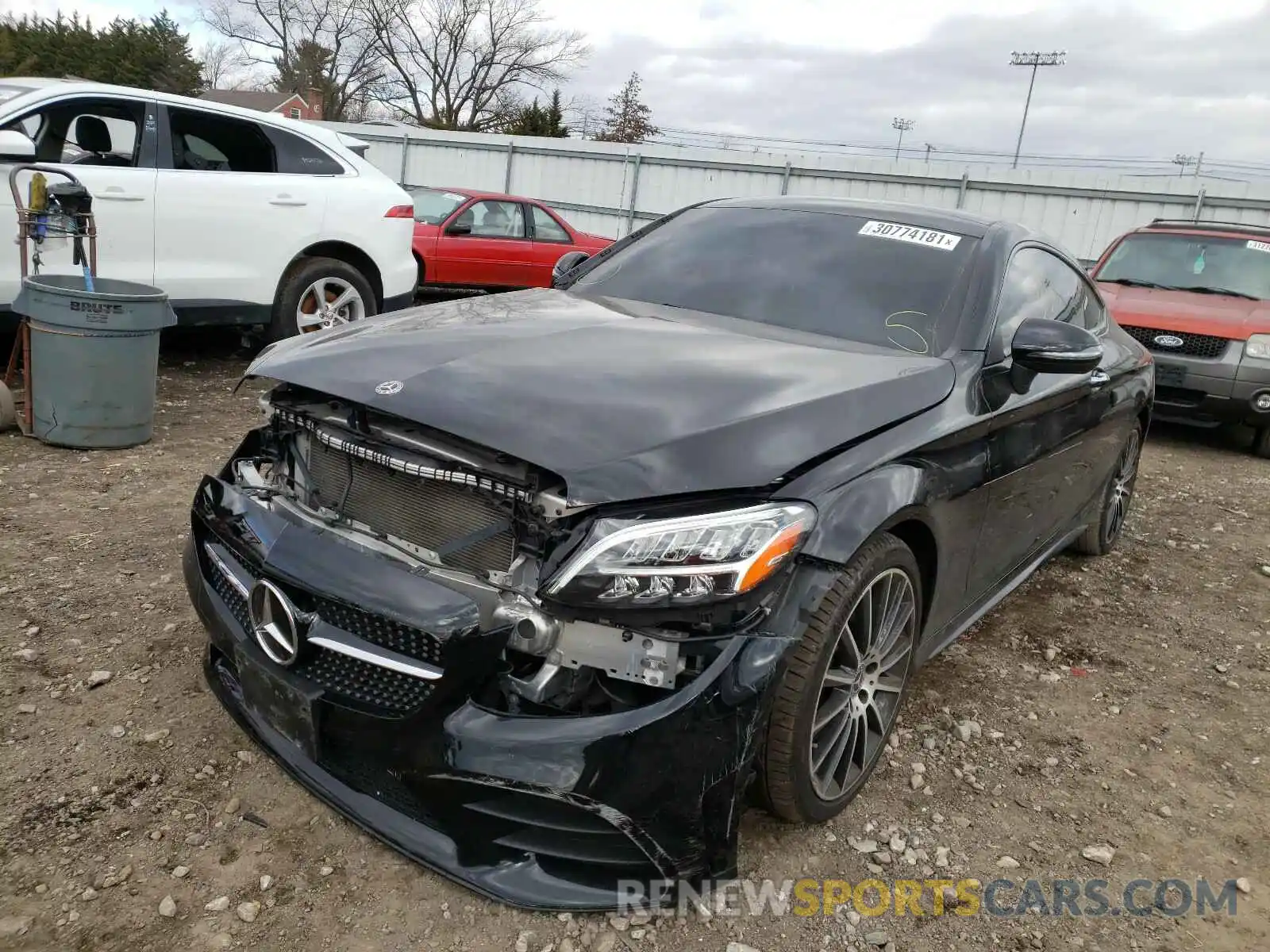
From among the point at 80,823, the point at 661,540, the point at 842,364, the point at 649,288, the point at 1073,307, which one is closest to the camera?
the point at 661,540

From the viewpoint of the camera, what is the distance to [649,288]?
3477mm

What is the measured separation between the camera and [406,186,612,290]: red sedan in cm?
1055

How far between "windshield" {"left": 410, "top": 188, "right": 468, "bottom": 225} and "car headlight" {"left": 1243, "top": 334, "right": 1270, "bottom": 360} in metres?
7.74

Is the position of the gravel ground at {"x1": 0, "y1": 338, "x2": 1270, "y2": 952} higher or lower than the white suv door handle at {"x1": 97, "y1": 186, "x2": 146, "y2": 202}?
lower

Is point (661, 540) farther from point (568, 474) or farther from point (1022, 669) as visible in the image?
point (1022, 669)

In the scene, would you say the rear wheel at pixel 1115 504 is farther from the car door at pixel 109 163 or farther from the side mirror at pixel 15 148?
the side mirror at pixel 15 148

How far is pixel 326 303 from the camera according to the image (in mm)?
→ 6898

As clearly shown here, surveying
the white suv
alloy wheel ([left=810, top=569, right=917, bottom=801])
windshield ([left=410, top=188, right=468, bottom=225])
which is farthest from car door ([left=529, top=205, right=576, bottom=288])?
alloy wheel ([left=810, top=569, right=917, bottom=801])

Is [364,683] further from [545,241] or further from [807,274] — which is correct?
[545,241]

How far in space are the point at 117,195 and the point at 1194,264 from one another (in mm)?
8299

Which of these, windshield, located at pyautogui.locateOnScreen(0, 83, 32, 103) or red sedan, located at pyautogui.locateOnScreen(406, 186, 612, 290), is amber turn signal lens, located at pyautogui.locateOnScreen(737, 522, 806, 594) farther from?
red sedan, located at pyautogui.locateOnScreen(406, 186, 612, 290)

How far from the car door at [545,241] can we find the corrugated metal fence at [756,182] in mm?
4617

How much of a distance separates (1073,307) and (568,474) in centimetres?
293

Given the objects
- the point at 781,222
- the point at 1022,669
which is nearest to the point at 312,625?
the point at 781,222
